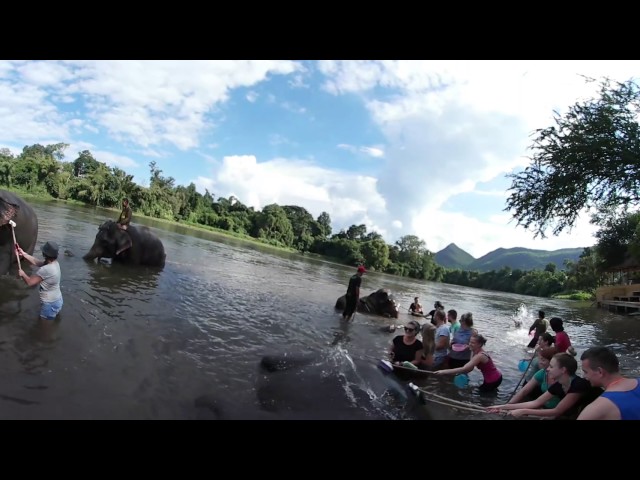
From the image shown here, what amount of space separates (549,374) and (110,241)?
14.7 m

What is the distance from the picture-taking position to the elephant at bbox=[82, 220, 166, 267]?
14582 mm

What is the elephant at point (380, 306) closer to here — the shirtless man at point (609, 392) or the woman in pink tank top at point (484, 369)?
the woman in pink tank top at point (484, 369)

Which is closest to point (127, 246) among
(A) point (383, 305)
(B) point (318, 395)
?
(A) point (383, 305)

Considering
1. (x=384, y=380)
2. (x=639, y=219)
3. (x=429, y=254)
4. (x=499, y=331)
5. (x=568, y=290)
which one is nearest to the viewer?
(x=384, y=380)

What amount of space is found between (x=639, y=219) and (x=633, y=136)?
25279 millimetres

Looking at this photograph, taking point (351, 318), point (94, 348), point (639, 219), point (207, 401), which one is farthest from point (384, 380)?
point (639, 219)

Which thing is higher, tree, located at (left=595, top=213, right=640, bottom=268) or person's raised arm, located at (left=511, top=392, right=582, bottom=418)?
tree, located at (left=595, top=213, right=640, bottom=268)

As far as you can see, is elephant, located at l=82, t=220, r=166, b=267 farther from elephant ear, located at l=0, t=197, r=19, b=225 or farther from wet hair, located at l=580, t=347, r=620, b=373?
wet hair, located at l=580, t=347, r=620, b=373

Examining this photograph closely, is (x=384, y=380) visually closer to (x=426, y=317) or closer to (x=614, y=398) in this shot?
(x=614, y=398)

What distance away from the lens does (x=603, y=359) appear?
383 cm

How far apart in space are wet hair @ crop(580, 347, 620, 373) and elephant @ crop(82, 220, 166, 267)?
14.9m

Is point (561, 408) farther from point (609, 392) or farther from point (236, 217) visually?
point (236, 217)

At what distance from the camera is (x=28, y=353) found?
244 inches

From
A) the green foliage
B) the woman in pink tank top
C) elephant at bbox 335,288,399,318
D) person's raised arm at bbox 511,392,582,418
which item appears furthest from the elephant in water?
the green foliage
